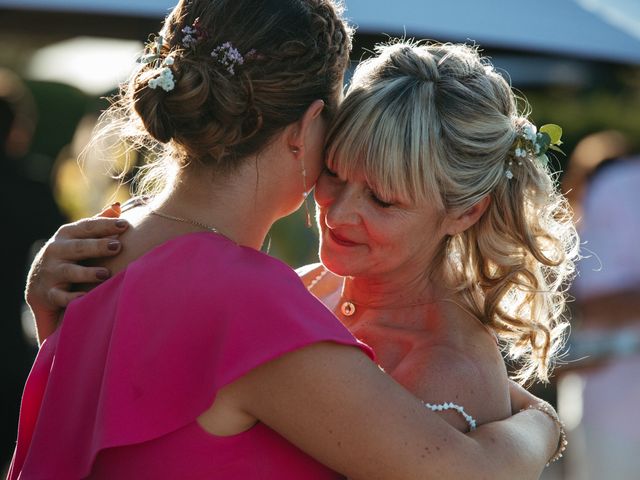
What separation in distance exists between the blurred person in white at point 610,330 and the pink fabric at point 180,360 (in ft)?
9.77

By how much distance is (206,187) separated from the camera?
228cm

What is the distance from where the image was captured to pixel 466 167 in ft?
8.59

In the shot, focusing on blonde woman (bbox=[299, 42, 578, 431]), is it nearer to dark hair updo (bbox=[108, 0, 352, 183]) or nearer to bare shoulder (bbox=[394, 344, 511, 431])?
bare shoulder (bbox=[394, 344, 511, 431])

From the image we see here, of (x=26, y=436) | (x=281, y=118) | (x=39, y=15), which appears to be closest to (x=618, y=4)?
(x=39, y=15)

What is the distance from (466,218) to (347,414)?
2.83 ft

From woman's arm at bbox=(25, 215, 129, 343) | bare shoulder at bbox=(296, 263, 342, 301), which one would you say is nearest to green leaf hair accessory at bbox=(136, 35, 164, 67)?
woman's arm at bbox=(25, 215, 129, 343)

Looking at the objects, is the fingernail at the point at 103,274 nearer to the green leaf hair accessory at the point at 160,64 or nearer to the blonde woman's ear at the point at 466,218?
the green leaf hair accessory at the point at 160,64

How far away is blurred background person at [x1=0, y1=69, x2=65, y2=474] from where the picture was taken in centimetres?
523

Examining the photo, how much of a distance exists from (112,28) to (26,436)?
428 cm

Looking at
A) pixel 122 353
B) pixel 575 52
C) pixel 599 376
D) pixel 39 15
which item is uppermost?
pixel 122 353

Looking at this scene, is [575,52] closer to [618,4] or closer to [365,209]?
[618,4]

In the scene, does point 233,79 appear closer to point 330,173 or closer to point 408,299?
point 330,173

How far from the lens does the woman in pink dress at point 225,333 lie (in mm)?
2037

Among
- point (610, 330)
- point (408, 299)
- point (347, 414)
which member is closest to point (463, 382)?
point (408, 299)
